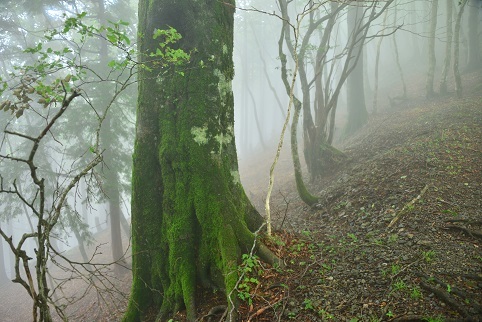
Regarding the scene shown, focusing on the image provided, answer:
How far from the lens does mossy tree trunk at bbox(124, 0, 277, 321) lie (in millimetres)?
4371

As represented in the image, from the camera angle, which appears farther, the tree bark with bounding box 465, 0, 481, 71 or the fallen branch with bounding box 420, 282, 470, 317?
the tree bark with bounding box 465, 0, 481, 71

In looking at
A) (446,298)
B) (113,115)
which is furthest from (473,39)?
(113,115)

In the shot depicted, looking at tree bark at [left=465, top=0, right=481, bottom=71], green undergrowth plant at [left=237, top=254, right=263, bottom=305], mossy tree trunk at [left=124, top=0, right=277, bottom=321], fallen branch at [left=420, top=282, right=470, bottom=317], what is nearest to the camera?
fallen branch at [left=420, top=282, right=470, bottom=317]

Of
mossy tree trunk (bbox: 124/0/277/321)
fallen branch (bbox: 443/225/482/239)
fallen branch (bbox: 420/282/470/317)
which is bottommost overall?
fallen branch (bbox: 420/282/470/317)

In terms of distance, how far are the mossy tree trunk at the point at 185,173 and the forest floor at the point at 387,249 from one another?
51 centimetres

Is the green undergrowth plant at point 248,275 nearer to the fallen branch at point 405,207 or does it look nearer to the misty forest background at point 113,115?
the misty forest background at point 113,115

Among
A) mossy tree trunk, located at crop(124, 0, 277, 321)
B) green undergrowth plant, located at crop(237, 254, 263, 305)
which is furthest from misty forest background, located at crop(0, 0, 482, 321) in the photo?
mossy tree trunk, located at crop(124, 0, 277, 321)

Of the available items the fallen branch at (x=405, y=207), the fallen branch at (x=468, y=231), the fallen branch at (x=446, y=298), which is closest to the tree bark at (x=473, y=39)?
the fallen branch at (x=405, y=207)

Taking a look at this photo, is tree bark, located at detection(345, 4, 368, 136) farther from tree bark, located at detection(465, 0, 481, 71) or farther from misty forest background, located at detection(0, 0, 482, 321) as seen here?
tree bark, located at detection(465, 0, 481, 71)

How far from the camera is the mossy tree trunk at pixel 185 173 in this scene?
437cm

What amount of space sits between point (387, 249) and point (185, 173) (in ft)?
11.2

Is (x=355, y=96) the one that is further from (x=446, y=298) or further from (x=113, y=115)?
(x=446, y=298)

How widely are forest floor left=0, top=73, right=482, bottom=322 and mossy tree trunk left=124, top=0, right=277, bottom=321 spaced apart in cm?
51

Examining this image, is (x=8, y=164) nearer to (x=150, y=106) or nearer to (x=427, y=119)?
(x=150, y=106)
